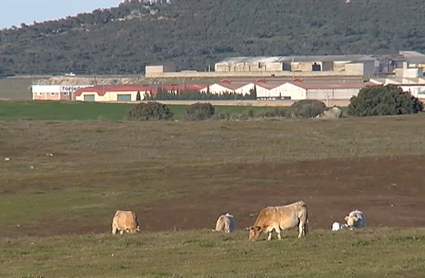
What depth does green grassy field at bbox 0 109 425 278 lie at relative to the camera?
17688mm

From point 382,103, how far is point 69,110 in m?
29.7

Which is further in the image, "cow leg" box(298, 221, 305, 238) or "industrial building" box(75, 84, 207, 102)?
"industrial building" box(75, 84, 207, 102)

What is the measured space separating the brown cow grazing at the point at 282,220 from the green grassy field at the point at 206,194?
33cm

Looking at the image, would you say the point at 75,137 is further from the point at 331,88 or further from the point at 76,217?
the point at 331,88

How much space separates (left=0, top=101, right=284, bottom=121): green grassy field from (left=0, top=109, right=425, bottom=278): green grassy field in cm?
2117

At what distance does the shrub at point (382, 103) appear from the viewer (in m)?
86.3

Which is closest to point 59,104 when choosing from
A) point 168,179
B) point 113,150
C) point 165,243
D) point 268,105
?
point 268,105

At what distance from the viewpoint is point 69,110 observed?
101m

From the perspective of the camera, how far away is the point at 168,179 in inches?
1601

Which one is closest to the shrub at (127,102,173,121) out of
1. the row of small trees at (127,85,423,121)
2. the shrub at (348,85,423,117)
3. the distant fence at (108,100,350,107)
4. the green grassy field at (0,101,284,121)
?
the row of small trees at (127,85,423,121)

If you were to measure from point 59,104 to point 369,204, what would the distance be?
250ft

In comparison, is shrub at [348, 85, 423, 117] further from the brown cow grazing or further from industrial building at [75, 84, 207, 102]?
the brown cow grazing

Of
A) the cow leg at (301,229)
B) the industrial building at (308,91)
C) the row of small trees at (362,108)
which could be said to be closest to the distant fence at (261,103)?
the industrial building at (308,91)

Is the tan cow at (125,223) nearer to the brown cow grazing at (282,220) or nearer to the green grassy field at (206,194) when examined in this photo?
the green grassy field at (206,194)
